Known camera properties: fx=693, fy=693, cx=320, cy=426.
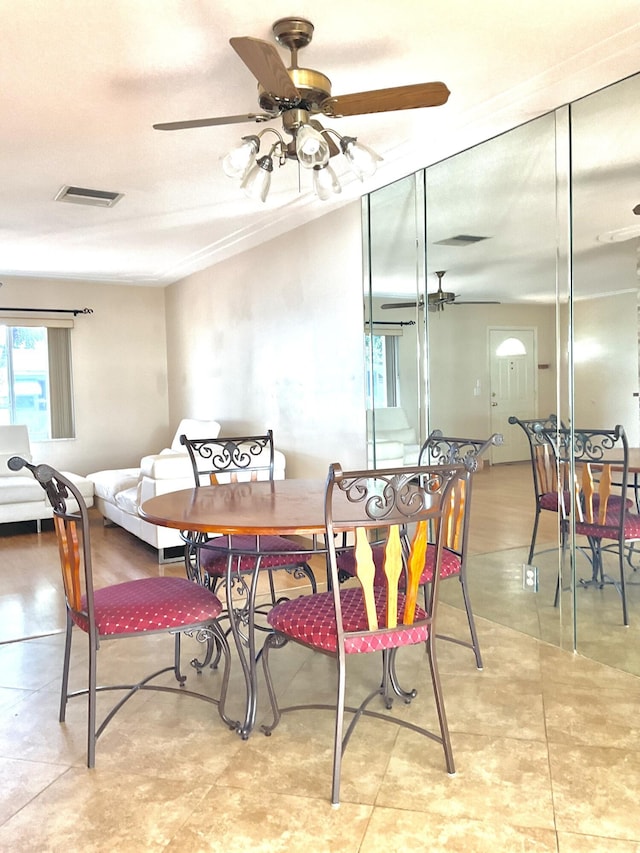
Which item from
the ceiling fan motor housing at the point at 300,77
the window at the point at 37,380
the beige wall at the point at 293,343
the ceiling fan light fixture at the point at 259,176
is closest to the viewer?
the ceiling fan motor housing at the point at 300,77

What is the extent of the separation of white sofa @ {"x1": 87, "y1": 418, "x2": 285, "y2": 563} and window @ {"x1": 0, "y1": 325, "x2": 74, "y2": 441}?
5.61ft

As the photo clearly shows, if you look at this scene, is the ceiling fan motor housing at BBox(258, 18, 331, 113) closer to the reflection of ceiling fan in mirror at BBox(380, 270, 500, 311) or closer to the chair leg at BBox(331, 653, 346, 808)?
the reflection of ceiling fan in mirror at BBox(380, 270, 500, 311)

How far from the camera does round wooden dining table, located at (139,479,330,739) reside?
2064 mm

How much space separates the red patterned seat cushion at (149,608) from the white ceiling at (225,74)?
1898mm

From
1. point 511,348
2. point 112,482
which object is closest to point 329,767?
point 511,348

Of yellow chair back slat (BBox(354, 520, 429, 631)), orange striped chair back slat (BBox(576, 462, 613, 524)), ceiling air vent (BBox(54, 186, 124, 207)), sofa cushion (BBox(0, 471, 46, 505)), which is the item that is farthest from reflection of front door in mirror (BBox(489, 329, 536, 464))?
sofa cushion (BBox(0, 471, 46, 505))

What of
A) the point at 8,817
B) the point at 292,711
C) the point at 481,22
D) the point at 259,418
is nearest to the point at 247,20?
the point at 481,22

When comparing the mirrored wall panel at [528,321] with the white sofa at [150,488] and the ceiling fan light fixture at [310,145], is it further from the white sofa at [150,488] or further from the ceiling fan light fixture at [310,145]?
the white sofa at [150,488]

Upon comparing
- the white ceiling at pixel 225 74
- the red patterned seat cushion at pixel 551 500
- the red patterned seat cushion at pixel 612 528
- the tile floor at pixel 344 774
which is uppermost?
the white ceiling at pixel 225 74

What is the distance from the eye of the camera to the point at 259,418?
5891 mm

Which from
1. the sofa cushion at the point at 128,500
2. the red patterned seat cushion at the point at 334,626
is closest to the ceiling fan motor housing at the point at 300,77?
the red patterned seat cushion at the point at 334,626

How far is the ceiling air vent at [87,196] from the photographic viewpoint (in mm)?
4233

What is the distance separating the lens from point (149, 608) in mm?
2188

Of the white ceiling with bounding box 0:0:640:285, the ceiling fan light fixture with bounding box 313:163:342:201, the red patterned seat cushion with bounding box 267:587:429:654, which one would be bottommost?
the red patterned seat cushion with bounding box 267:587:429:654
